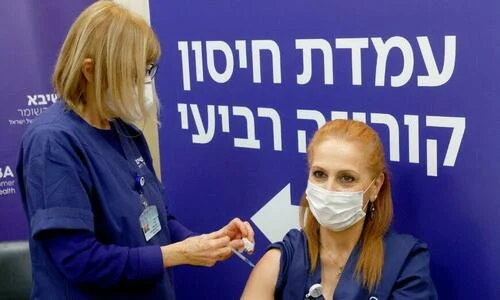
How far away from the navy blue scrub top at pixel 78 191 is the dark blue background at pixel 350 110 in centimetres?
44

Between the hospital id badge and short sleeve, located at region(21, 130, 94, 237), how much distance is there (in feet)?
0.55

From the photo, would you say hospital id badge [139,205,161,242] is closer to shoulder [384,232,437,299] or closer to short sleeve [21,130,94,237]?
short sleeve [21,130,94,237]

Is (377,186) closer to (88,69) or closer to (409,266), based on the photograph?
(409,266)

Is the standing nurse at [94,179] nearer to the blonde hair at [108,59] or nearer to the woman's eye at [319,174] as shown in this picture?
the blonde hair at [108,59]

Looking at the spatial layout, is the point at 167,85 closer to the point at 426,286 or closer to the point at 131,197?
the point at 131,197

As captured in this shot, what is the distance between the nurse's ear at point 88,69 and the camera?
135 cm

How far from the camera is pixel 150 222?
152 cm

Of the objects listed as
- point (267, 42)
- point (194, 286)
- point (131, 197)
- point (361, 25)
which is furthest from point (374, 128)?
point (194, 286)

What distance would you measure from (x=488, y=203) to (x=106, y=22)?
94 cm

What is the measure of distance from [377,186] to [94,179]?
2.17 ft

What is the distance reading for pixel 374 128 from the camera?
5.33 ft

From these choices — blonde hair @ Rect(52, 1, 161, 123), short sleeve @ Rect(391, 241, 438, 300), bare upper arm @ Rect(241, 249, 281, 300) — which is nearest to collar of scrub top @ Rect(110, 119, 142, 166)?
blonde hair @ Rect(52, 1, 161, 123)

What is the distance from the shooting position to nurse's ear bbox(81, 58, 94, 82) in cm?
135

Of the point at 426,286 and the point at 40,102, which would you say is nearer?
the point at 426,286
